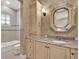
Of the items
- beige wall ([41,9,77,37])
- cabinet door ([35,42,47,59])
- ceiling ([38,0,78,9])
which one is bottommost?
cabinet door ([35,42,47,59])

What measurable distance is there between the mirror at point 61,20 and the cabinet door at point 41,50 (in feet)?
1.89

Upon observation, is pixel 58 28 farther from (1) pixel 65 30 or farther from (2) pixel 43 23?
(2) pixel 43 23

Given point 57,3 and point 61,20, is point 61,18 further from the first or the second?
point 57,3

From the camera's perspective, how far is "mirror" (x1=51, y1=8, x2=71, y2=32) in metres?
2.21

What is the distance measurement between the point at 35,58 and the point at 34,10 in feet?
4.47

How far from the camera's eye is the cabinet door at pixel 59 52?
4.93 feet

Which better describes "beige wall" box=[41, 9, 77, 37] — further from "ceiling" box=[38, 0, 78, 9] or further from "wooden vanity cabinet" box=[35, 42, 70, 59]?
"wooden vanity cabinet" box=[35, 42, 70, 59]

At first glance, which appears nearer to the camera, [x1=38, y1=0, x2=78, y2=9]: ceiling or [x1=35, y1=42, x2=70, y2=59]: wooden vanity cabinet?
[x1=35, y1=42, x2=70, y2=59]: wooden vanity cabinet

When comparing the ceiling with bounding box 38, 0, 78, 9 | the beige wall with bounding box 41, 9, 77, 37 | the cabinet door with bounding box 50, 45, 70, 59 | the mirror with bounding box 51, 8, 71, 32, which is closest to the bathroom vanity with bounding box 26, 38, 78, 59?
the cabinet door with bounding box 50, 45, 70, 59

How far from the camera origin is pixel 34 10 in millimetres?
2996

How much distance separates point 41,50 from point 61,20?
0.83m

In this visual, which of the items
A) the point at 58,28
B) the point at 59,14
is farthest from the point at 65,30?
the point at 59,14

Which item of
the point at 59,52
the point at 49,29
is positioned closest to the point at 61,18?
the point at 49,29

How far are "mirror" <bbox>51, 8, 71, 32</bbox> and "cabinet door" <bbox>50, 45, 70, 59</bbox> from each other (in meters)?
0.63
